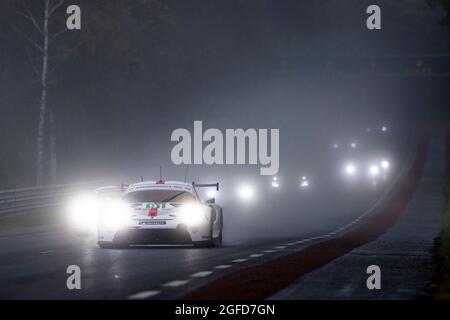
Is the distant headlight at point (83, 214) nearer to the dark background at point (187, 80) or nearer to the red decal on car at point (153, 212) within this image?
the red decal on car at point (153, 212)

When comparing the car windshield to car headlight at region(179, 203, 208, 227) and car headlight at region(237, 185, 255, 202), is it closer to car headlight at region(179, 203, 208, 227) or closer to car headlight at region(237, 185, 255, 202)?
car headlight at region(179, 203, 208, 227)

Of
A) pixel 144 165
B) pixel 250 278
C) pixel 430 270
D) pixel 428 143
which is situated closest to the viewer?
pixel 250 278

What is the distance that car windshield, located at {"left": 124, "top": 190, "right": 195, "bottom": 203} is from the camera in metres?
24.1

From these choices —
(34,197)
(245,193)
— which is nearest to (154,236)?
(34,197)

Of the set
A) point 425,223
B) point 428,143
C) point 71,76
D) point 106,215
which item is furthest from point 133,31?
point 428,143

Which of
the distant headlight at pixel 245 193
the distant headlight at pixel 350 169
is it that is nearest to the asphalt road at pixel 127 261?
the distant headlight at pixel 245 193

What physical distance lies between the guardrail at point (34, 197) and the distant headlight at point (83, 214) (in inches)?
21.0

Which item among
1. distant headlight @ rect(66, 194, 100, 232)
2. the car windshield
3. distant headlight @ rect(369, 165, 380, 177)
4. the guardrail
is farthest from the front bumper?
distant headlight @ rect(369, 165, 380, 177)

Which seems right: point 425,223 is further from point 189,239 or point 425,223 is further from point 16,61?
point 16,61

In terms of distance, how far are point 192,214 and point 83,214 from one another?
40.0 ft

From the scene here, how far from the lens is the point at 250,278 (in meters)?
16.1
